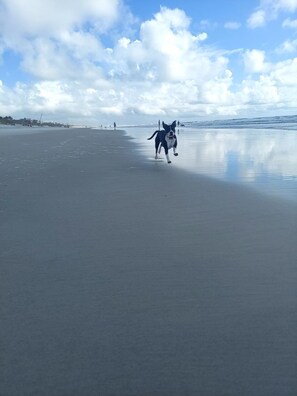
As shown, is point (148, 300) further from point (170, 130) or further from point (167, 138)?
point (170, 130)

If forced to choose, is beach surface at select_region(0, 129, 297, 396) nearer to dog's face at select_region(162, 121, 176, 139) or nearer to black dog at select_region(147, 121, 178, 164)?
black dog at select_region(147, 121, 178, 164)

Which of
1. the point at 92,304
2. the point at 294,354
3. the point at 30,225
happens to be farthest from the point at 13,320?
the point at 30,225

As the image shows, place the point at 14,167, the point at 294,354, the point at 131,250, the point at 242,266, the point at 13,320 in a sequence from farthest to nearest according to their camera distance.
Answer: the point at 14,167 < the point at 131,250 < the point at 242,266 < the point at 13,320 < the point at 294,354

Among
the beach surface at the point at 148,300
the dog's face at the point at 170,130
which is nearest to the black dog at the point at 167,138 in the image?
the dog's face at the point at 170,130

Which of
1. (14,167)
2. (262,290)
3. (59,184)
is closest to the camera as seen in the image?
(262,290)

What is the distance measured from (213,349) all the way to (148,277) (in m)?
0.98

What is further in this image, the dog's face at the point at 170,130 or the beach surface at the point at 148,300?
the dog's face at the point at 170,130

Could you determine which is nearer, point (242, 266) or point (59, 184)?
point (242, 266)

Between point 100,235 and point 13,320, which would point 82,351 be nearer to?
point 13,320

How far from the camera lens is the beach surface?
1.78 m

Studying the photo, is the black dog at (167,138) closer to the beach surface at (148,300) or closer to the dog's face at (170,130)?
the dog's face at (170,130)

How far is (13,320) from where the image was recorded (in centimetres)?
222

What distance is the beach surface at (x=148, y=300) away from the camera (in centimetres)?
178

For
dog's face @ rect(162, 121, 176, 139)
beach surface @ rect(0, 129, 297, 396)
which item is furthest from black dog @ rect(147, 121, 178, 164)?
beach surface @ rect(0, 129, 297, 396)
